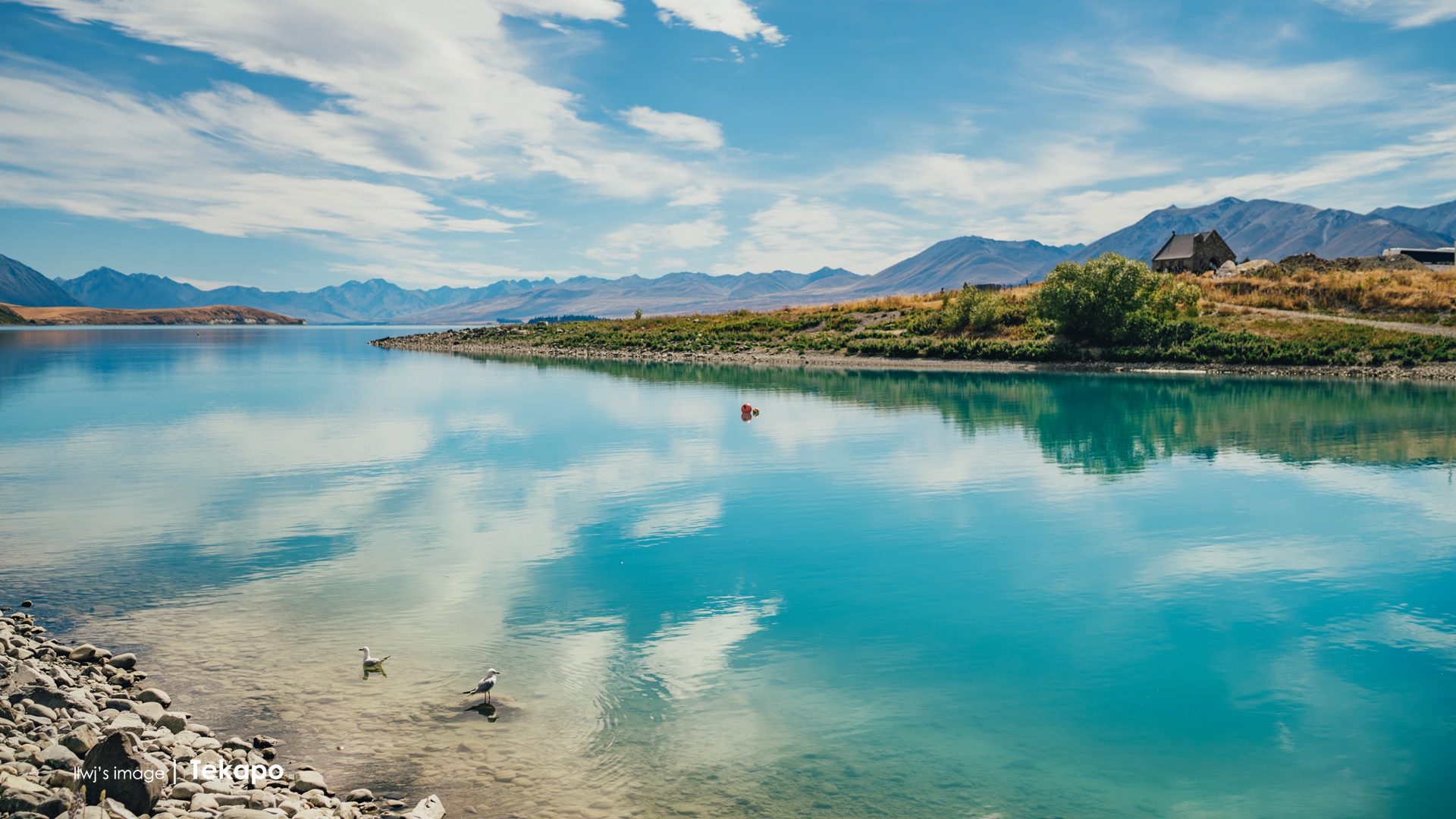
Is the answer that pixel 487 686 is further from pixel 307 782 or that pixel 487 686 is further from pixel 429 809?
pixel 429 809

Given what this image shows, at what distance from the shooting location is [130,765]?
7.28 metres

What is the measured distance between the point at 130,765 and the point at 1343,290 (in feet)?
296

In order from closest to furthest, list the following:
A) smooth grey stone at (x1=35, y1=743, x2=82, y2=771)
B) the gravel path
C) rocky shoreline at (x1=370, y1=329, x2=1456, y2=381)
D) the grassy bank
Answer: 1. smooth grey stone at (x1=35, y1=743, x2=82, y2=771)
2. rocky shoreline at (x1=370, y1=329, x2=1456, y2=381)
3. the gravel path
4. the grassy bank

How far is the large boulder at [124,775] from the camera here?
708cm

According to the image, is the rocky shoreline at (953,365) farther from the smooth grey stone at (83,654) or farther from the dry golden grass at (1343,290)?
the smooth grey stone at (83,654)

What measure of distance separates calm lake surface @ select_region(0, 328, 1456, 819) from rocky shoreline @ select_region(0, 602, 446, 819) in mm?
546

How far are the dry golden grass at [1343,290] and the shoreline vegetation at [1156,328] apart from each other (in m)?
0.14

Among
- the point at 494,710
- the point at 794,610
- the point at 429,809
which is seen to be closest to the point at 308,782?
the point at 429,809

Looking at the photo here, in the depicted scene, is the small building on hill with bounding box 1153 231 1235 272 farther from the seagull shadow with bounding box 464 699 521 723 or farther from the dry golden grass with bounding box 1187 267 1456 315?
the seagull shadow with bounding box 464 699 521 723

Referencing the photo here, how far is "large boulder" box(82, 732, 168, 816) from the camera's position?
708 centimetres

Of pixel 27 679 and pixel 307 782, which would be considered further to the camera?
pixel 27 679

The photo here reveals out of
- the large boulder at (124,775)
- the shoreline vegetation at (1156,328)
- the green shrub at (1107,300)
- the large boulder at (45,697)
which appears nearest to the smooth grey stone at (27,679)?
the large boulder at (45,697)

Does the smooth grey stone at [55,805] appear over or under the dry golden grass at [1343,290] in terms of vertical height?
under

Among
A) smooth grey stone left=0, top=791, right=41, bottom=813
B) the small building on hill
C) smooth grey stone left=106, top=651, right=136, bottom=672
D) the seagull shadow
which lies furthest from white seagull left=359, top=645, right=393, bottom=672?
the small building on hill
